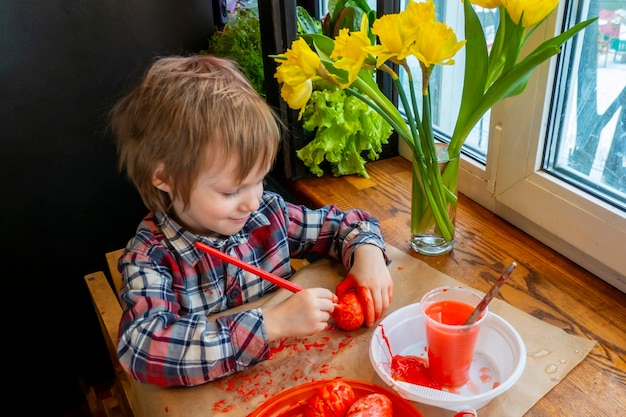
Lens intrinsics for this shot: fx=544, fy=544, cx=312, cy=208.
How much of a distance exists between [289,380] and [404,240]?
407 millimetres

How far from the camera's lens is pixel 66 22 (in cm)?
128

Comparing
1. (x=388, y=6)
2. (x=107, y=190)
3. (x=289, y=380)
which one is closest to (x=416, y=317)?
(x=289, y=380)

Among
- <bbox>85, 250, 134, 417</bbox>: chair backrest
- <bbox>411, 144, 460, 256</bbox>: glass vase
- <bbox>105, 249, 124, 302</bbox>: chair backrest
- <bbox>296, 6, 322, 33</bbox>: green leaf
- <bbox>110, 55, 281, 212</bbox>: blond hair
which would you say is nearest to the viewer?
<bbox>110, 55, 281, 212</bbox>: blond hair

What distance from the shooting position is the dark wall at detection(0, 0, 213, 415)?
50.2 inches

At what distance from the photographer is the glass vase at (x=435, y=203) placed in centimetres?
88

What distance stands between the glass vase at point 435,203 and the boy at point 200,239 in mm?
97

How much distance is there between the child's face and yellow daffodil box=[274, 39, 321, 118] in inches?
4.5

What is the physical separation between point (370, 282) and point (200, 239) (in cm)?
27

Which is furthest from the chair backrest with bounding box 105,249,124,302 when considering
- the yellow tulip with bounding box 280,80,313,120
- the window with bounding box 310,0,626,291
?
the window with bounding box 310,0,626,291

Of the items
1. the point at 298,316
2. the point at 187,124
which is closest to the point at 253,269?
the point at 298,316

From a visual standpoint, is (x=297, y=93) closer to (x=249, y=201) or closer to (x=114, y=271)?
(x=249, y=201)

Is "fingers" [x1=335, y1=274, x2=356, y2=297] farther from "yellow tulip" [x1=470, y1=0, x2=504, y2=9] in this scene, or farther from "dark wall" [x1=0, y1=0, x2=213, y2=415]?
"dark wall" [x1=0, y1=0, x2=213, y2=415]

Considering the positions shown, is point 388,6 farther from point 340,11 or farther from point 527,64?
point 527,64

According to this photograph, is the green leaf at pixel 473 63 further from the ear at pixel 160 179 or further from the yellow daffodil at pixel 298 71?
the ear at pixel 160 179
